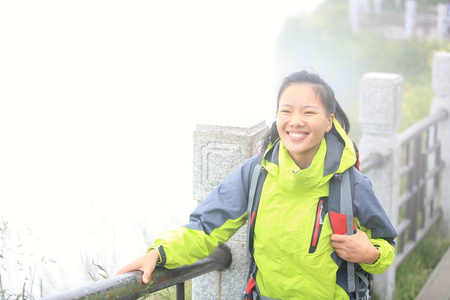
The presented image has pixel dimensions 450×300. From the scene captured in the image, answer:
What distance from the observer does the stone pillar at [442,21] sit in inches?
617

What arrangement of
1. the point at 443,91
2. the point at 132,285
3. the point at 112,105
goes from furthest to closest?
the point at 112,105, the point at 443,91, the point at 132,285

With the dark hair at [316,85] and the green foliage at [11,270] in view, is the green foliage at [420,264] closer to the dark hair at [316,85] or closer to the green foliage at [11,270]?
the green foliage at [11,270]

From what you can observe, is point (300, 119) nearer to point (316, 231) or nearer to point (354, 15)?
point (316, 231)

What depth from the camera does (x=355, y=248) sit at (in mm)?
1774

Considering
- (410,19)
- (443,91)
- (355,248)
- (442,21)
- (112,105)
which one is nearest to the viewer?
(355,248)

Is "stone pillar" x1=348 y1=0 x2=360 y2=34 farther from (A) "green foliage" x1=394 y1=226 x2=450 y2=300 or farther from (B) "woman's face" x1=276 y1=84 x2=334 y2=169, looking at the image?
(B) "woman's face" x1=276 y1=84 x2=334 y2=169

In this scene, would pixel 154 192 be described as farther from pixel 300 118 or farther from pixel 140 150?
pixel 300 118

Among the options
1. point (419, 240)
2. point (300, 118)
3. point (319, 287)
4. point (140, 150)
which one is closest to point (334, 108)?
point (300, 118)

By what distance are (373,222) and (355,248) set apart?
4.6 inches

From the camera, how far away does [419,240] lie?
5316 mm

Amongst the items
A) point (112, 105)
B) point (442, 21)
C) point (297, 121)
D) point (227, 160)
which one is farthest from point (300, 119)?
point (442, 21)

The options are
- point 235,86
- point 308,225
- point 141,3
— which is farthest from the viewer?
point 141,3

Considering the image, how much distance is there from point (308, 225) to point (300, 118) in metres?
0.33

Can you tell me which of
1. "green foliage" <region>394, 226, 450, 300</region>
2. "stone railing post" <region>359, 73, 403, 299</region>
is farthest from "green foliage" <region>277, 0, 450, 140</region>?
"stone railing post" <region>359, 73, 403, 299</region>
